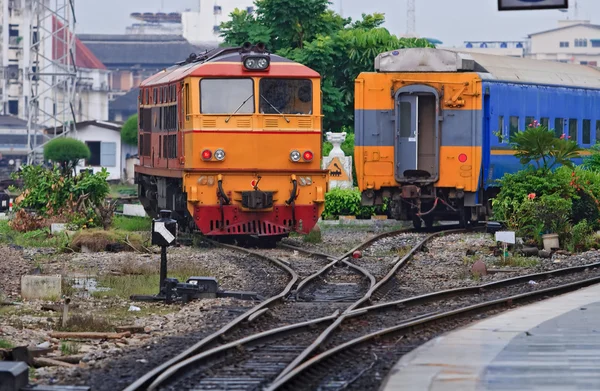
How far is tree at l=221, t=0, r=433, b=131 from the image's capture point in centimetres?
3812

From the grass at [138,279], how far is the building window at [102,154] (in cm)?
4790

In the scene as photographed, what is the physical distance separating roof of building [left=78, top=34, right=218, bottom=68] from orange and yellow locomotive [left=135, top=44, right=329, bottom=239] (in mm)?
110025

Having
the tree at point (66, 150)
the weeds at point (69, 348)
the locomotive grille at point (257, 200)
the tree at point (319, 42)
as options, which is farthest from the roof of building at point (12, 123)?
the weeds at point (69, 348)

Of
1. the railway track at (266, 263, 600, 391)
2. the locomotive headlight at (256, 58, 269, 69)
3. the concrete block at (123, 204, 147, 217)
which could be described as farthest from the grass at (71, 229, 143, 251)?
the concrete block at (123, 204, 147, 217)

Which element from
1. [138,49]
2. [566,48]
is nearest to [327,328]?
[138,49]

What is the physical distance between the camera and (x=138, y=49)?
135125 mm

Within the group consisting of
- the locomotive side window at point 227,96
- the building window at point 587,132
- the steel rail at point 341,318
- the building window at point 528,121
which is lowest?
the steel rail at point 341,318

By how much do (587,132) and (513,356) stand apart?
762 inches

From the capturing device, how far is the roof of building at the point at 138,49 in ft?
437

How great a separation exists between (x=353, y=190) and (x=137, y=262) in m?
12.1

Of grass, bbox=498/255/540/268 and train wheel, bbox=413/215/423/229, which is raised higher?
train wheel, bbox=413/215/423/229

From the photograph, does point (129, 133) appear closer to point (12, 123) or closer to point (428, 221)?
point (12, 123)

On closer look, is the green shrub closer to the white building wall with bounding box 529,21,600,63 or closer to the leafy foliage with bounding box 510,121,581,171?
the leafy foliage with bounding box 510,121,581,171

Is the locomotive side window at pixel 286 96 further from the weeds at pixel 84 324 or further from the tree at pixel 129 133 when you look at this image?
the tree at pixel 129 133
